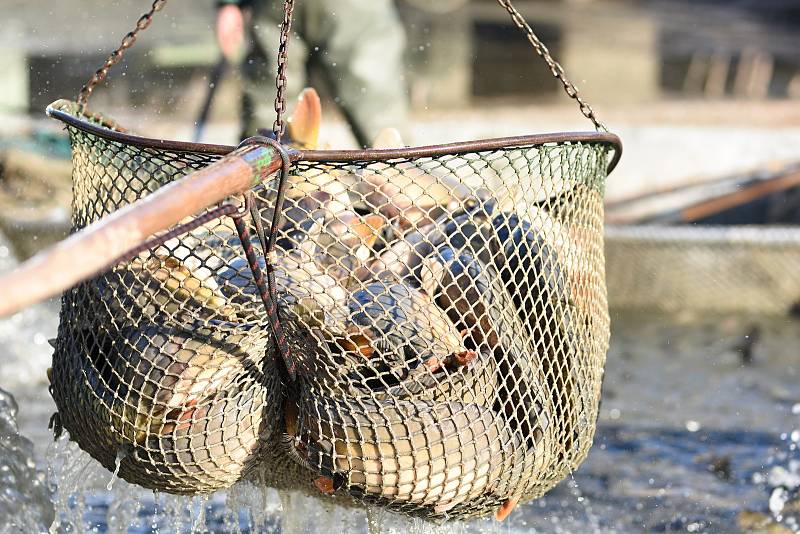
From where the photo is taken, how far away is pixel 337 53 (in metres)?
5.24

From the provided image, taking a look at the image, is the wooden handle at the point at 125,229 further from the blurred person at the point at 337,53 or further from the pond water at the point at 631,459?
the blurred person at the point at 337,53

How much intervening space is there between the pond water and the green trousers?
1.79 m

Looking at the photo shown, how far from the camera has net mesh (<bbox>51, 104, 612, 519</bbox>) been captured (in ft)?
7.20

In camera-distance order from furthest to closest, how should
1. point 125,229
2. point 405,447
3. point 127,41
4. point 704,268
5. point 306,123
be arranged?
point 704,268 < point 306,123 < point 127,41 < point 405,447 < point 125,229

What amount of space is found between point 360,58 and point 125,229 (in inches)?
149

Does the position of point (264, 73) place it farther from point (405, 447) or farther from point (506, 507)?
point (405, 447)

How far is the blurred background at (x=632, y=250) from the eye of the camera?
13.4 ft

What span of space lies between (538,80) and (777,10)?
10182 mm

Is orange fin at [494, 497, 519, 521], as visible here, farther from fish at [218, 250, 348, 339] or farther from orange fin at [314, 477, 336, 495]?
fish at [218, 250, 348, 339]

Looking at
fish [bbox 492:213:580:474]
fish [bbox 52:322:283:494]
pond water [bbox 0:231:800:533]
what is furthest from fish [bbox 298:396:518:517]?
pond water [bbox 0:231:800:533]

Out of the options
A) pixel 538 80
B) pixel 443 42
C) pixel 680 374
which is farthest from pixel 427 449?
pixel 443 42

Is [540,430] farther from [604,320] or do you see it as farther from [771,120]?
[771,120]

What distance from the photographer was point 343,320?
86.8 inches

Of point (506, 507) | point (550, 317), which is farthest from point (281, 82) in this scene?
point (506, 507)
